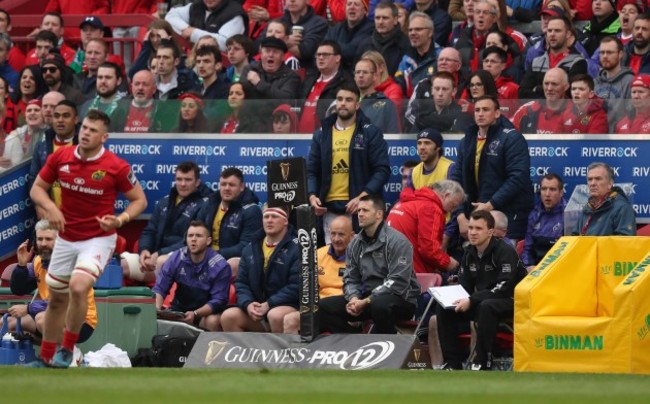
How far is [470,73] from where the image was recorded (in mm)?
17984

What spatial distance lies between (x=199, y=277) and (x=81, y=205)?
3678 millimetres

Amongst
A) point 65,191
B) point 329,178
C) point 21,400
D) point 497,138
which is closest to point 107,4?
point 329,178

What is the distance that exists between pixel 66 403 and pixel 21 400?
13.9 inches

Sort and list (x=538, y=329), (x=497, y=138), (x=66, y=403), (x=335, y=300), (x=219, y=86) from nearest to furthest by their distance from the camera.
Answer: (x=66, y=403), (x=538, y=329), (x=335, y=300), (x=497, y=138), (x=219, y=86)

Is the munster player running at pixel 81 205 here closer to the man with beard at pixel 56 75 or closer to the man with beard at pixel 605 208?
the man with beard at pixel 605 208

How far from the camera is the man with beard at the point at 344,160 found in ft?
56.6

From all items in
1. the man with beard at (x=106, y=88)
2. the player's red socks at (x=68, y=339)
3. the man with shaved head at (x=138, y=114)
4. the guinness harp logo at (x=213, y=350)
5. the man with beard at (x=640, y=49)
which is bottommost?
the guinness harp logo at (x=213, y=350)

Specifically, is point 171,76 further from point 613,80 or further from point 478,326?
point 478,326

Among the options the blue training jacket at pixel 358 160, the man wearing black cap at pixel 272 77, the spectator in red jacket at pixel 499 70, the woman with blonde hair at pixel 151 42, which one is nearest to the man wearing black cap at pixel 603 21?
the spectator in red jacket at pixel 499 70

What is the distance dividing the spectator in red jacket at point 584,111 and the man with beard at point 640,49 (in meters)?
0.72

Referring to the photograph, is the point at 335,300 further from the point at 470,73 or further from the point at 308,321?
the point at 470,73

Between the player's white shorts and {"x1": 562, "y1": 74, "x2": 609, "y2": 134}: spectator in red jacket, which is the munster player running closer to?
the player's white shorts

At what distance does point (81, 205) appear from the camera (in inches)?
→ 518

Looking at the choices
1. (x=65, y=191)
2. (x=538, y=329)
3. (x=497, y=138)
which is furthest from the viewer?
(x=497, y=138)
